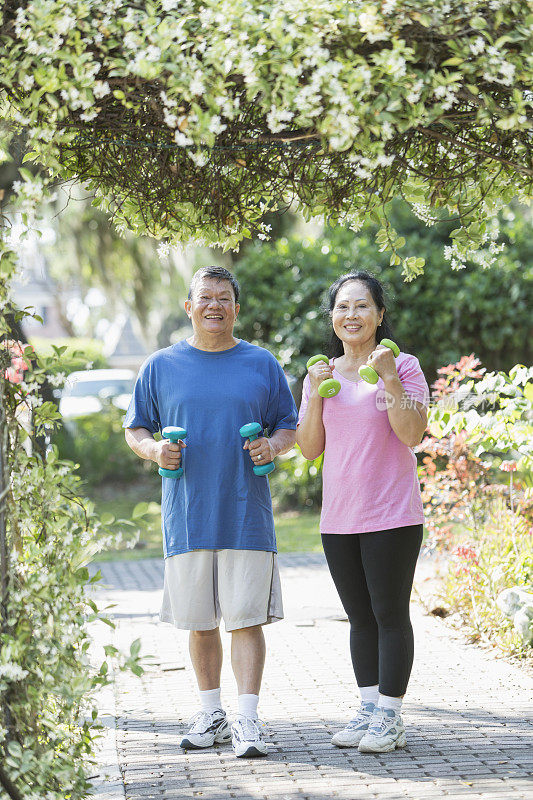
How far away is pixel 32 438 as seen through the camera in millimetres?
3238

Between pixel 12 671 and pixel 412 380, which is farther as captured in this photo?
pixel 412 380

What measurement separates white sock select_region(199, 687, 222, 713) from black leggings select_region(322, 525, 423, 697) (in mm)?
647

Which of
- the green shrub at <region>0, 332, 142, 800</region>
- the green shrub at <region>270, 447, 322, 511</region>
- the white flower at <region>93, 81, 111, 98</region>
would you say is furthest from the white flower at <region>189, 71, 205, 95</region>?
the green shrub at <region>270, 447, 322, 511</region>

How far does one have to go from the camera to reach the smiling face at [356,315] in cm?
396

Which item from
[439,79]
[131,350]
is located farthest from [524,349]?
[131,350]

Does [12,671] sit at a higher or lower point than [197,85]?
lower

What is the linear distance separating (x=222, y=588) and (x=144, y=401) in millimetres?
873

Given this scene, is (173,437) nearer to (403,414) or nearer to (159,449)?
(159,449)

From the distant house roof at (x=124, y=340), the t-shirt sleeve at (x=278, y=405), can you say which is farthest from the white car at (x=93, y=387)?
the distant house roof at (x=124, y=340)

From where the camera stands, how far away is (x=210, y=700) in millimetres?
4098

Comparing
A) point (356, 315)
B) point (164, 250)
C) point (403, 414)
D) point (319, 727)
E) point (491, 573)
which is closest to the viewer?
point (403, 414)

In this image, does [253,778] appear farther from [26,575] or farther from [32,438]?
[32,438]

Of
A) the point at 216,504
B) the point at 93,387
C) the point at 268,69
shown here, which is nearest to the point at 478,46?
the point at 268,69

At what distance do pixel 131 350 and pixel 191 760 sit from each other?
142 feet
